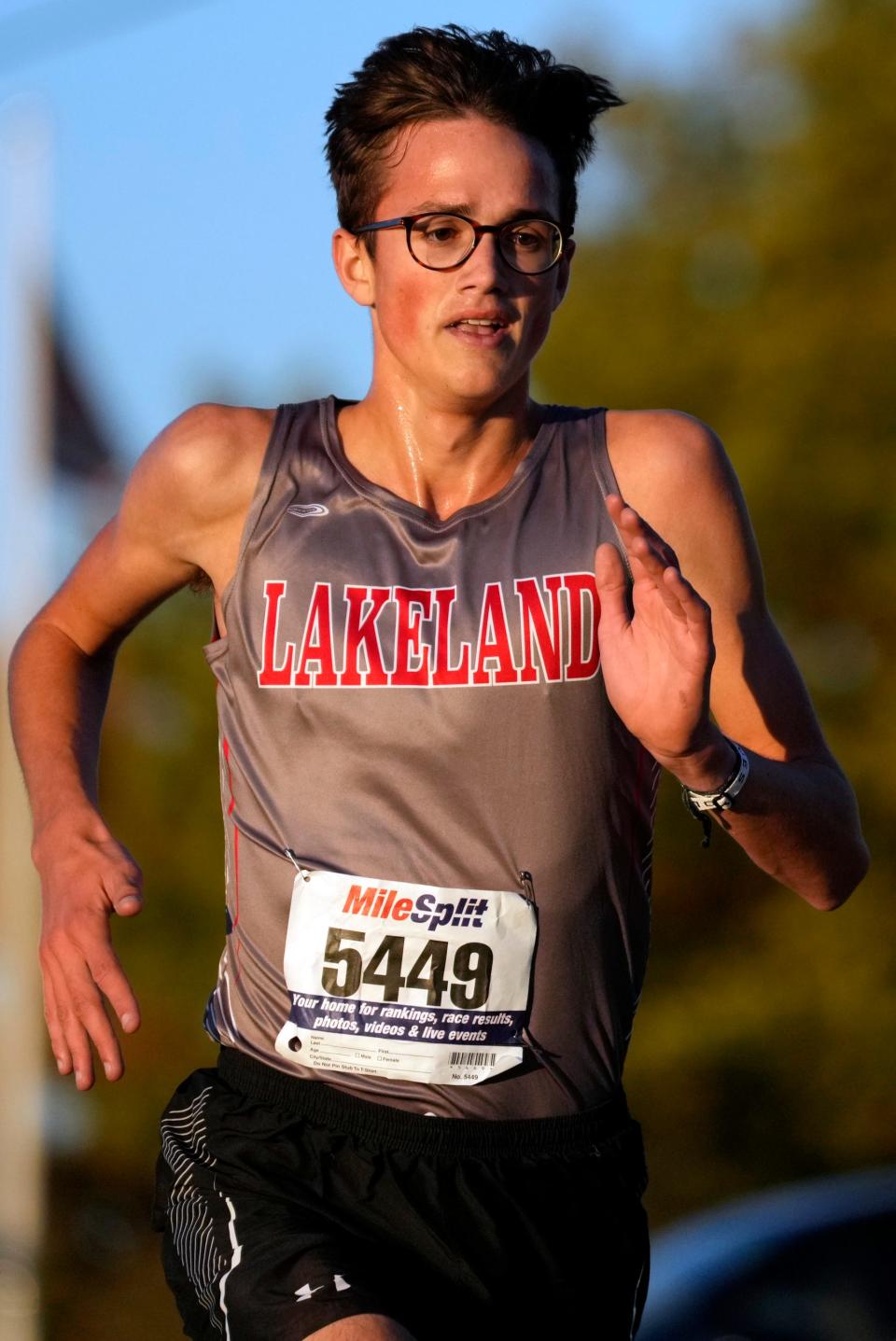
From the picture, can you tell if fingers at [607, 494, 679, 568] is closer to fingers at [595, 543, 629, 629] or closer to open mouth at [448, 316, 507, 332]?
fingers at [595, 543, 629, 629]

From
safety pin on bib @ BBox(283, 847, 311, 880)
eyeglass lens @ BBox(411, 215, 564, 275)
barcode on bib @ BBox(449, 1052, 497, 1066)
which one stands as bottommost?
barcode on bib @ BBox(449, 1052, 497, 1066)

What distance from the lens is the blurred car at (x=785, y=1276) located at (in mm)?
6070

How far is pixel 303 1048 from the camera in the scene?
3480 mm

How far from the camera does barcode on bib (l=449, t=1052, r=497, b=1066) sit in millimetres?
3436

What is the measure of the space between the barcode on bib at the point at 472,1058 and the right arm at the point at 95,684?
1.88 ft

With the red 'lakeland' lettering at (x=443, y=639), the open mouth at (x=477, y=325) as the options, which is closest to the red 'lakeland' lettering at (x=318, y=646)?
the red 'lakeland' lettering at (x=443, y=639)

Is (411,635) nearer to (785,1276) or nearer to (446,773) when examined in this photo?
(446,773)

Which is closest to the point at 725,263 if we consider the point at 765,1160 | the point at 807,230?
the point at 807,230

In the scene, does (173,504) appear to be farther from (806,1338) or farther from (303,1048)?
(806,1338)

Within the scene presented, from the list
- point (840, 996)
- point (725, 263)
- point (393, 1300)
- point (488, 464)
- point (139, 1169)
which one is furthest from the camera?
point (139, 1169)

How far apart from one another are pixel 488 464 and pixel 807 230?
1721 cm

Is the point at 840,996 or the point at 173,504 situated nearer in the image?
the point at 173,504

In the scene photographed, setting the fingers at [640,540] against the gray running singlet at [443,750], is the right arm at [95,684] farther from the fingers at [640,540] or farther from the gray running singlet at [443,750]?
the fingers at [640,540]

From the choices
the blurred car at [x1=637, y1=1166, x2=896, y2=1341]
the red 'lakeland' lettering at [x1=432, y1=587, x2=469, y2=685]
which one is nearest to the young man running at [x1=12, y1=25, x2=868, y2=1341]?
the red 'lakeland' lettering at [x1=432, y1=587, x2=469, y2=685]
